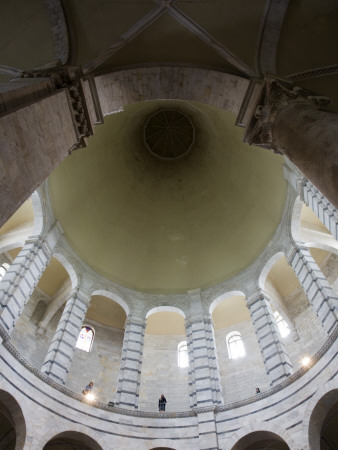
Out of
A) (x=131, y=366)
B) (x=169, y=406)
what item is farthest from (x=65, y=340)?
(x=169, y=406)

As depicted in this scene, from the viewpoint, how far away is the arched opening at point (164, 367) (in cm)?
1552

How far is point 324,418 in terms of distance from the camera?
1009 centimetres

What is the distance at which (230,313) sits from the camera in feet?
58.7

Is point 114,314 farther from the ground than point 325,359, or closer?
farther from the ground

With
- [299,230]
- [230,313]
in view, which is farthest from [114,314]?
[299,230]

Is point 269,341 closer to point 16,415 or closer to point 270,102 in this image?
point 16,415

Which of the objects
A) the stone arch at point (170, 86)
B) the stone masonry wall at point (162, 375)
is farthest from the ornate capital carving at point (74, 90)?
the stone masonry wall at point (162, 375)

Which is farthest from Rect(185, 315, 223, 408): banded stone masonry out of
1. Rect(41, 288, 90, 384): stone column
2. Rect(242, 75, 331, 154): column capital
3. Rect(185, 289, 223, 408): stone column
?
Rect(242, 75, 331, 154): column capital

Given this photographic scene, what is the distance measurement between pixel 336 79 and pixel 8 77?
7.38 metres

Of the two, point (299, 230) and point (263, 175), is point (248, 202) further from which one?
point (299, 230)

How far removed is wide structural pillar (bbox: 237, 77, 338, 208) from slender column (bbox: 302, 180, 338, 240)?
3.42m

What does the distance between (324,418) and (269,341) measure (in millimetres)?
2866

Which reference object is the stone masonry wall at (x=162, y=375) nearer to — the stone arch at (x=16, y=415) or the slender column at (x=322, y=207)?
the stone arch at (x=16, y=415)

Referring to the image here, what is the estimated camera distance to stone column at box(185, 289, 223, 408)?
12018 mm
